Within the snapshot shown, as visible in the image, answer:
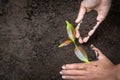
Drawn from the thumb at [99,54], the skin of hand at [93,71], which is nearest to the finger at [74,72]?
the skin of hand at [93,71]

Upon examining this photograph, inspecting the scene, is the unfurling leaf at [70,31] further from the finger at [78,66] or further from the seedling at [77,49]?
the finger at [78,66]

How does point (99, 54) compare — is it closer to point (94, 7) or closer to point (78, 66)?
point (78, 66)

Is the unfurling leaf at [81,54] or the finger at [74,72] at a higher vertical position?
the unfurling leaf at [81,54]

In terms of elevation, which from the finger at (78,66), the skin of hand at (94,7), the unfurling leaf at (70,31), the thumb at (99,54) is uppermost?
the skin of hand at (94,7)

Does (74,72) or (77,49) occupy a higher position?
(77,49)

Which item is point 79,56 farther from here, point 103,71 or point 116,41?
point 116,41

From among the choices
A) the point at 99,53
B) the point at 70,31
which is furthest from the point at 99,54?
the point at 70,31
